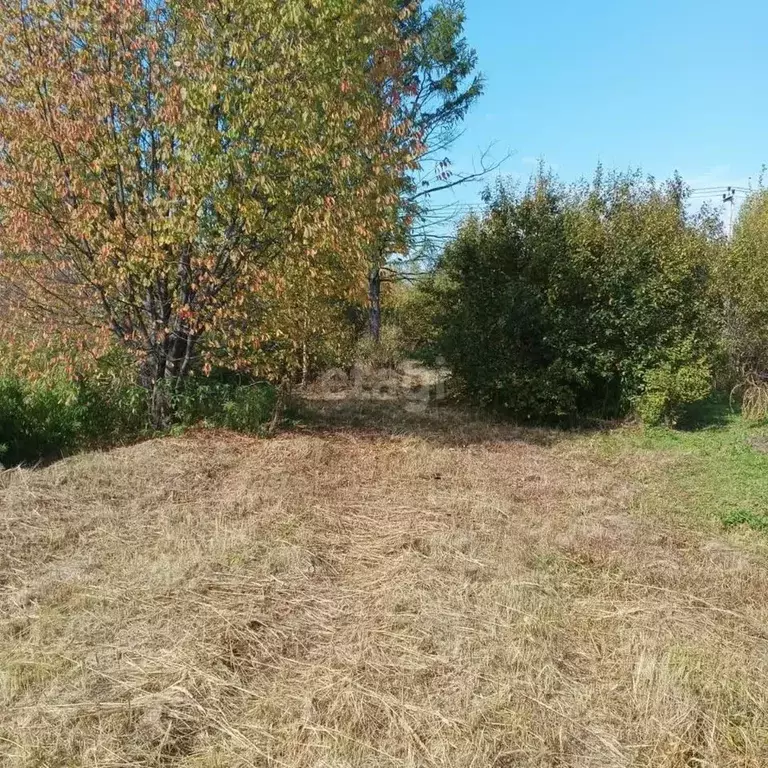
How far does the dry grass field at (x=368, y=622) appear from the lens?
251cm

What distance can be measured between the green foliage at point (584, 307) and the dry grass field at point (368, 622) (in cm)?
320

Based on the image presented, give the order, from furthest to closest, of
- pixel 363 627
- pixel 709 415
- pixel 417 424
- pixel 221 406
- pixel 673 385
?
pixel 709 415, pixel 417 424, pixel 673 385, pixel 221 406, pixel 363 627

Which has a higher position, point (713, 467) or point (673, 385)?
point (673, 385)

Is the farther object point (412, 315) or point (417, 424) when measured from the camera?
point (412, 315)

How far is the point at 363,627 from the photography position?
3322mm

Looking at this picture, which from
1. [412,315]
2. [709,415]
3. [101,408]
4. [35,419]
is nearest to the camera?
[35,419]

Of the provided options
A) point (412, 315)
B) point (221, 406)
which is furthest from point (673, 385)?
point (412, 315)

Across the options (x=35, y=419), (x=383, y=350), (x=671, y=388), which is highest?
(x=383, y=350)

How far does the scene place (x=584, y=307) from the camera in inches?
364

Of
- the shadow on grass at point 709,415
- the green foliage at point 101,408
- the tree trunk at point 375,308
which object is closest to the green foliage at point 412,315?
the tree trunk at point 375,308

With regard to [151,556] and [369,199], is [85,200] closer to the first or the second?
[369,199]

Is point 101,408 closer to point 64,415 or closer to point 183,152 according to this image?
point 64,415

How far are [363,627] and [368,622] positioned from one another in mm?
66

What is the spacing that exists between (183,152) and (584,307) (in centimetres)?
611
